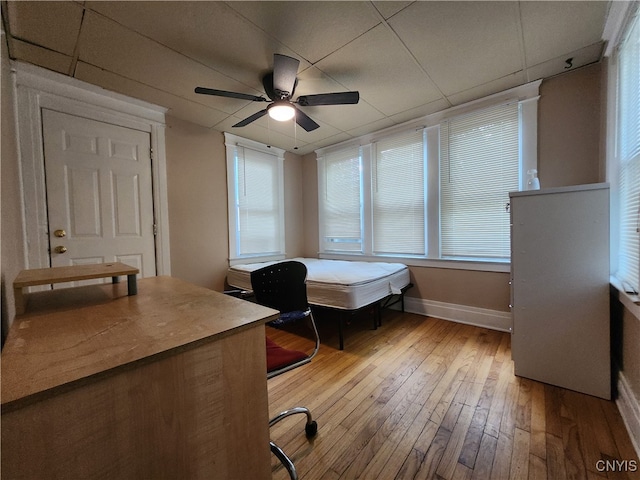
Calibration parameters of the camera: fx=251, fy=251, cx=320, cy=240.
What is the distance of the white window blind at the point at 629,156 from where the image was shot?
144 centimetres

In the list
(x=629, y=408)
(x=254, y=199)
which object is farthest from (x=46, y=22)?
(x=629, y=408)

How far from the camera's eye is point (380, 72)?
2189 millimetres

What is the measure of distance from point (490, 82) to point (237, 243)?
342 centimetres

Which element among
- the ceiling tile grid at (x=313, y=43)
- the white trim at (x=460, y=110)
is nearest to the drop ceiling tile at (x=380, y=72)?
the ceiling tile grid at (x=313, y=43)

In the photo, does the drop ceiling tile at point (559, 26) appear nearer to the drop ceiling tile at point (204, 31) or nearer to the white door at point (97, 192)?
the drop ceiling tile at point (204, 31)

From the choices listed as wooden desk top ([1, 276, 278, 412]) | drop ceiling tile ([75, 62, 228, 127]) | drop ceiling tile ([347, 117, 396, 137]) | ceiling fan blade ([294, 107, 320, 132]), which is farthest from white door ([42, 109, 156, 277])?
drop ceiling tile ([347, 117, 396, 137])

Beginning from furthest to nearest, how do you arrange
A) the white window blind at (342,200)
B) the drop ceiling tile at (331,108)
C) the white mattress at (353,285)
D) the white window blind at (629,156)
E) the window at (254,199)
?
the white window blind at (342,200)
the window at (254,199)
the white mattress at (353,285)
the drop ceiling tile at (331,108)
the white window blind at (629,156)

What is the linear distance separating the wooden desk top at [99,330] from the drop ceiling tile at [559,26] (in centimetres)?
244

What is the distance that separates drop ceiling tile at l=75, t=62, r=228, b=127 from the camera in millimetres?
2137

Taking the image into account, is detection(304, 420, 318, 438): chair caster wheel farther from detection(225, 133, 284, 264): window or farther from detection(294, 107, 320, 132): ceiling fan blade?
detection(225, 133, 284, 264): window

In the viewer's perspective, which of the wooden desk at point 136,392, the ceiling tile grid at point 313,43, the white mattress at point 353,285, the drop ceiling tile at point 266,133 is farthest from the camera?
the drop ceiling tile at point 266,133

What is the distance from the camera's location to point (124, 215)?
2.60 meters

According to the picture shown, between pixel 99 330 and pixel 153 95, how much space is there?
8.58ft

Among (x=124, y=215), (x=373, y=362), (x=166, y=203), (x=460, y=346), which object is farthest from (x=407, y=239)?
(x=124, y=215)
